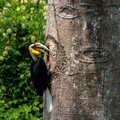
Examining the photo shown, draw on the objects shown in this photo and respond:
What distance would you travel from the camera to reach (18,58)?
4.95m

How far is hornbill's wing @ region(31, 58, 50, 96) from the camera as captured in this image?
2902 mm

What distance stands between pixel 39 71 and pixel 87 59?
45 centimetres

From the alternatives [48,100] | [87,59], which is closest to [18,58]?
[48,100]

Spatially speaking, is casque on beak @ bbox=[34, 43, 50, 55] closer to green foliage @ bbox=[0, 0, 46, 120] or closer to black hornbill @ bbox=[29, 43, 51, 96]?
black hornbill @ bbox=[29, 43, 51, 96]

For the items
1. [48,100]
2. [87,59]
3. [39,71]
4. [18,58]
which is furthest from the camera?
[18,58]

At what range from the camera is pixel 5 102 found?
4906mm

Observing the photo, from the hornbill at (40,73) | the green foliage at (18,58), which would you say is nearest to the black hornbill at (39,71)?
the hornbill at (40,73)

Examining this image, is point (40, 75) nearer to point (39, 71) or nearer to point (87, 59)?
point (39, 71)

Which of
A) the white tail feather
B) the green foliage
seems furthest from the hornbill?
the green foliage

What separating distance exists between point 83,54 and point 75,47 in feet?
0.20

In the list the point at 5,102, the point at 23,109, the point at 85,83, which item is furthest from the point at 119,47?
the point at 5,102

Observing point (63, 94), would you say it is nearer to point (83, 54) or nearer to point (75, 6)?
point (83, 54)

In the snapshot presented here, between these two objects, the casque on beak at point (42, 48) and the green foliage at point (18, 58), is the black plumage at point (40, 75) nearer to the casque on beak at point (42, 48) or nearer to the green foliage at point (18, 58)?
the casque on beak at point (42, 48)

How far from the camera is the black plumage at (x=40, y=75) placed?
2893 mm
